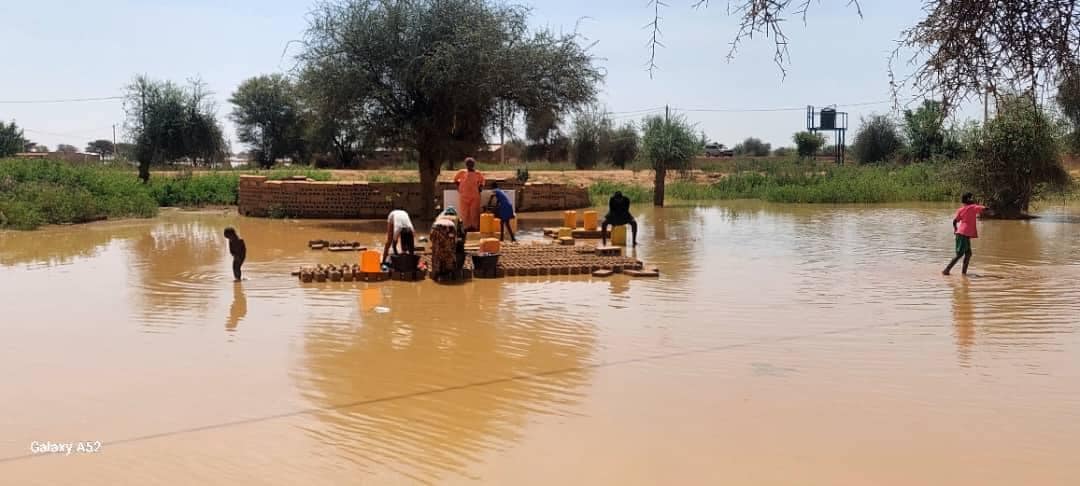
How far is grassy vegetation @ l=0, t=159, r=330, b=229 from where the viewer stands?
68.9 feet

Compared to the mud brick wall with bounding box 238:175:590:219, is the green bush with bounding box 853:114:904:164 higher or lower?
higher

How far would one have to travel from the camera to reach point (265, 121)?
55594 millimetres

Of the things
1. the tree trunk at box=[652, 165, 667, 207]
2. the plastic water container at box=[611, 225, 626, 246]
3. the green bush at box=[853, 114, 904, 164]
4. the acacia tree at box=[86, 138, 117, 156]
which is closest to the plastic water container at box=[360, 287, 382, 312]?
the plastic water container at box=[611, 225, 626, 246]

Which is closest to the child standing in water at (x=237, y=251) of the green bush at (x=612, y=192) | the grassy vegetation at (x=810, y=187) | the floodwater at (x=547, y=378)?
the floodwater at (x=547, y=378)

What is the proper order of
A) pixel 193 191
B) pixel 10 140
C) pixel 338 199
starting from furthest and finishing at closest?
pixel 10 140 → pixel 193 191 → pixel 338 199

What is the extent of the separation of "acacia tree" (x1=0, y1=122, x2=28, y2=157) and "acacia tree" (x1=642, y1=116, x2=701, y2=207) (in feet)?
125

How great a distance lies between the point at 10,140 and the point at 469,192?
1825 inches

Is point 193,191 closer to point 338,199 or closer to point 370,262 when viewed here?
point 338,199

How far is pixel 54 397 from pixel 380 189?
17.9 metres

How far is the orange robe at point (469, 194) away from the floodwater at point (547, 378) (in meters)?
4.63

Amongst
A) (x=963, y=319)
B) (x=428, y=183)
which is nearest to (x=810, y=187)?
(x=428, y=183)

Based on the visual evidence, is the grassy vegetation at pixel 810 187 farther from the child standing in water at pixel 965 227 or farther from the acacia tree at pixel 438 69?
the child standing in water at pixel 965 227

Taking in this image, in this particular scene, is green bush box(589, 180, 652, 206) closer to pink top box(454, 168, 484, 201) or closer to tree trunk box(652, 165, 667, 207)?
tree trunk box(652, 165, 667, 207)

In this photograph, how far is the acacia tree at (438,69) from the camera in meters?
21.1
